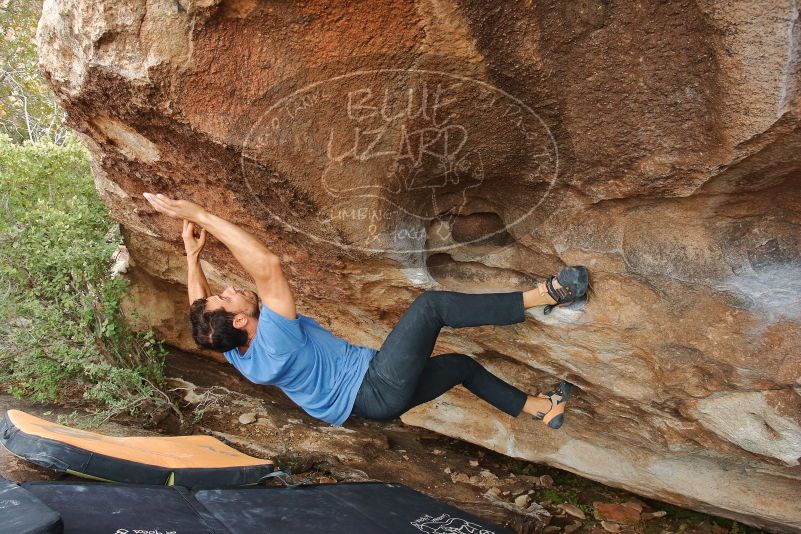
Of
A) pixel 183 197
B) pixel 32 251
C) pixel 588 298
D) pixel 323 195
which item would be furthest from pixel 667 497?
pixel 32 251

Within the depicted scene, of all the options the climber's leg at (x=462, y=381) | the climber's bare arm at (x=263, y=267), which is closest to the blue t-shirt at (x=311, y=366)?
the climber's bare arm at (x=263, y=267)

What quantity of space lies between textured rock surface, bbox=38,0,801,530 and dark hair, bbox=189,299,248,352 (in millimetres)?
572

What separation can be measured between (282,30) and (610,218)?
1.58m

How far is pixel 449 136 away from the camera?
249 cm

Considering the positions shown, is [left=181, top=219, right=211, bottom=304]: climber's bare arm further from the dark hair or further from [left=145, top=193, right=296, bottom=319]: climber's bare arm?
[left=145, top=193, right=296, bottom=319]: climber's bare arm

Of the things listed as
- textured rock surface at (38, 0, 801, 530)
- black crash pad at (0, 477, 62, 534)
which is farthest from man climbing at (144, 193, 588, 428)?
black crash pad at (0, 477, 62, 534)

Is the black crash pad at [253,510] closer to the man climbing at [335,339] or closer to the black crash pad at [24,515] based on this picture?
the black crash pad at [24,515]

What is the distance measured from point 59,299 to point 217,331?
2.31 meters

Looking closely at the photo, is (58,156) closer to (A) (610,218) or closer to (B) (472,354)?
(B) (472,354)

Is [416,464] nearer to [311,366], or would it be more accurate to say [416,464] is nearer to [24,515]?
[311,366]

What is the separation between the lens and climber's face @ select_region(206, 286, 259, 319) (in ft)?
9.12

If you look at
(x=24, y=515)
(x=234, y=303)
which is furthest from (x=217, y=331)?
(x=24, y=515)

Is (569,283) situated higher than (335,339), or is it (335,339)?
(569,283)

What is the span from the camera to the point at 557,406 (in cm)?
315
